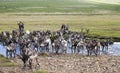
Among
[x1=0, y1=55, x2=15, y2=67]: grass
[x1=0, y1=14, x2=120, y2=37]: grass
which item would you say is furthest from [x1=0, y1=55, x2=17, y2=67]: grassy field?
[x1=0, y1=14, x2=120, y2=37]: grass

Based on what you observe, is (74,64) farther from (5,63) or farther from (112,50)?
(112,50)

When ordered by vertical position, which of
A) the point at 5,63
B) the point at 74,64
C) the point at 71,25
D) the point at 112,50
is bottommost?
the point at 71,25

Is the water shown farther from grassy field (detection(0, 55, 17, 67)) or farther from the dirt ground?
grassy field (detection(0, 55, 17, 67))

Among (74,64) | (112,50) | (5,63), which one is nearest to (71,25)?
(112,50)

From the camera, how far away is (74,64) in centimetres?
4347

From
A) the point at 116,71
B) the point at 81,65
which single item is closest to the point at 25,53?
the point at 81,65

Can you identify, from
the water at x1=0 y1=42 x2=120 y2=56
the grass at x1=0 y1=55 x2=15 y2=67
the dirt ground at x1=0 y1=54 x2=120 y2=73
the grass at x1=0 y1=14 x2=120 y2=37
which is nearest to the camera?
the dirt ground at x1=0 y1=54 x2=120 y2=73

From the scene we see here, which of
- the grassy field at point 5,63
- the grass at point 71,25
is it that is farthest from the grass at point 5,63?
the grass at point 71,25

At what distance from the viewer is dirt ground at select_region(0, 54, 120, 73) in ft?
128

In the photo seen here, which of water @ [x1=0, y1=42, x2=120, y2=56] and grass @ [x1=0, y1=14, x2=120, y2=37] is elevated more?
water @ [x1=0, y1=42, x2=120, y2=56]

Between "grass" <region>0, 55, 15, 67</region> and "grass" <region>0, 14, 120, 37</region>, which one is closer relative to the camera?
"grass" <region>0, 55, 15, 67</region>

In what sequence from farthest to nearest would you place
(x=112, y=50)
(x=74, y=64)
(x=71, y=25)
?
(x=71, y=25), (x=112, y=50), (x=74, y=64)

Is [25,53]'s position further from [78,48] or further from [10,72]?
[78,48]

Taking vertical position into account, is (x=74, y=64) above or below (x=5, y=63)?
below
